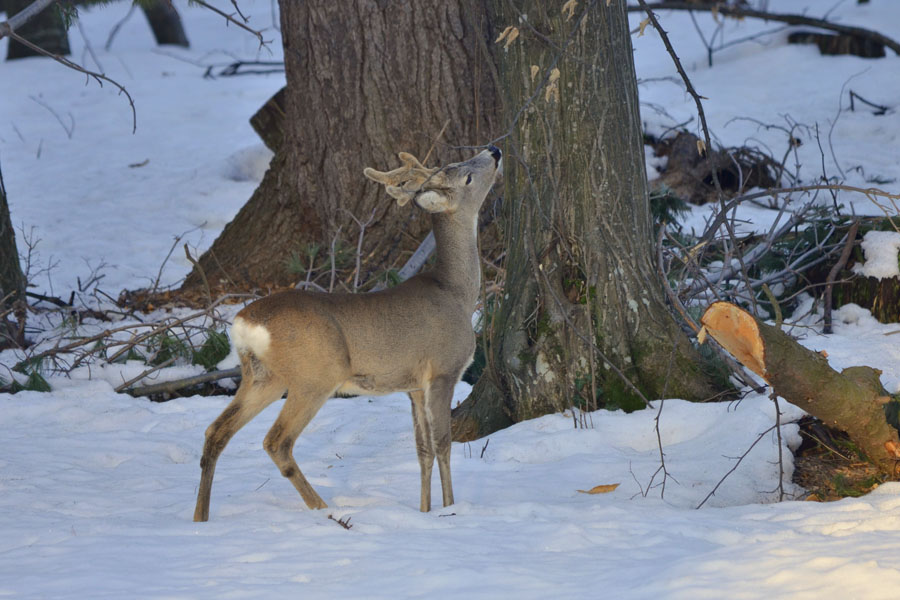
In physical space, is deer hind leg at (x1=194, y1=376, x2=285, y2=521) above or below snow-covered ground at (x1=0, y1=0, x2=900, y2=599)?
above

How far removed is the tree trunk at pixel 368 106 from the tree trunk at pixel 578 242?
2375 millimetres

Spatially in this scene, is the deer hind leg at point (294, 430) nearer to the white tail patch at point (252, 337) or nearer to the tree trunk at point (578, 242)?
the white tail patch at point (252, 337)

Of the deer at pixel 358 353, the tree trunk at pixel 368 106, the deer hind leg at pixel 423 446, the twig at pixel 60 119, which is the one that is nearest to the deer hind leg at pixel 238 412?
the deer at pixel 358 353

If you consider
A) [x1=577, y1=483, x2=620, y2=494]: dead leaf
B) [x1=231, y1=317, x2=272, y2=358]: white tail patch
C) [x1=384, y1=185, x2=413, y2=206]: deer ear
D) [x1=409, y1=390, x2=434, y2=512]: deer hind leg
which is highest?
[x1=384, y1=185, x2=413, y2=206]: deer ear

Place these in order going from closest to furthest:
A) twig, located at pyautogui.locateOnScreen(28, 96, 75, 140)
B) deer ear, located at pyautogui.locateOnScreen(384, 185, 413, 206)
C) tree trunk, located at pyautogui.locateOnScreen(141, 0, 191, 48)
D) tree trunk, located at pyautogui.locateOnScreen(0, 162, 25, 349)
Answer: deer ear, located at pyautogui.locateOnScreen(384, 185, 413, 206) → tree trunk, located at pyautogui.locateOnScreen(0, 162, 25, 349) → twig, located at pyautogui.locateOnScreen(28, 96, 75, 140) → tree trunk, located at pyautogui.locateOnScreen(141, 0, 191, 48)

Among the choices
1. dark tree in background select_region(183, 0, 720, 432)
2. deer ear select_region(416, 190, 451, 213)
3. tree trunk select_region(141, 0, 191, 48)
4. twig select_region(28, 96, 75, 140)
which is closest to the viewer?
deer ear select_region(416, 190, 451, 213)

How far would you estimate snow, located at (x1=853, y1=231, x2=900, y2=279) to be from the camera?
276 inches

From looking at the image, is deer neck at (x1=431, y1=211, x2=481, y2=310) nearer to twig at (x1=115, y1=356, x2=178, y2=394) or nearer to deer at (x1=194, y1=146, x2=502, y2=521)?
deer at (x1=194, y1=146, x2=502, y2=521)

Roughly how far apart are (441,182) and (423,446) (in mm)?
1374

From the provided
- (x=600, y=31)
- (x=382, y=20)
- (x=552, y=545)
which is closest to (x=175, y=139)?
(x=382, y=20)

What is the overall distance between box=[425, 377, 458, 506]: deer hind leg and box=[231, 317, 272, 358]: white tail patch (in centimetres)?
84

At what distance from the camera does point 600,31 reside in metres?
5.44

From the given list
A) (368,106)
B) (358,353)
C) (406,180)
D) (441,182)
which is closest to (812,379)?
(358,353)

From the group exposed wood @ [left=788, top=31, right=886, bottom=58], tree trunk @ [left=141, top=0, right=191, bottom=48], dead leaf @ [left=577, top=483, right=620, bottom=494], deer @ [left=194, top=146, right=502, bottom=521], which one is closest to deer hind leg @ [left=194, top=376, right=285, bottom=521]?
deer @ [left=194, top=146, right=502, bottom=521]
